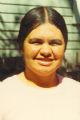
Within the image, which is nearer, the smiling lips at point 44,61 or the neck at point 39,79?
the smiling lips at point 44,61

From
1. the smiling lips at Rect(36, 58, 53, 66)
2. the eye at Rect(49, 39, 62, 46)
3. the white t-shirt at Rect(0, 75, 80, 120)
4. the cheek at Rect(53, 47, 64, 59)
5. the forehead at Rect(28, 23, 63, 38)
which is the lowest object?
the white t-shirt at Rect(0, 75, 80, 120)

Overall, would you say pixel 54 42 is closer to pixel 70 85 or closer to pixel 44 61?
pixel 44 61

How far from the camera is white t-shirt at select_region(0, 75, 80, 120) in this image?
92.4 inches

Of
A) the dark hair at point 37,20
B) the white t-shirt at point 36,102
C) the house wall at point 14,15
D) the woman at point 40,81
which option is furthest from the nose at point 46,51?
the house wall at point 14,15

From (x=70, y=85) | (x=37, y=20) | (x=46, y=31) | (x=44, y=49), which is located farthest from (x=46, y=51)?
(x=70, y=85)

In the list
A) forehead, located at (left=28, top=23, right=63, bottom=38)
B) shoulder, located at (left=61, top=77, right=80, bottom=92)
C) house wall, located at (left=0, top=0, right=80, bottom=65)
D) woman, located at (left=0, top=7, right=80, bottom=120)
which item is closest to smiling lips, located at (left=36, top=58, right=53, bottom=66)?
Answer: woman, located at (left=0, top=7, right=80, bottom=120)

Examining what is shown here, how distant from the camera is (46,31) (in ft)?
7.77

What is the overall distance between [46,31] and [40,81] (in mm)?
335

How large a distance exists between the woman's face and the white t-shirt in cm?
15

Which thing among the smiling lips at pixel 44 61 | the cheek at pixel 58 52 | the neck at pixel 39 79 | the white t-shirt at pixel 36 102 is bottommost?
the white t-shirt at pixel 36 102

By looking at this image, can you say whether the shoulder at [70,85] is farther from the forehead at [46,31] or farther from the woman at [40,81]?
the forehead at [46,31]

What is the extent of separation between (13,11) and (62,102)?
12.4 ft

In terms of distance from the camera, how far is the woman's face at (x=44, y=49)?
7.74 feet

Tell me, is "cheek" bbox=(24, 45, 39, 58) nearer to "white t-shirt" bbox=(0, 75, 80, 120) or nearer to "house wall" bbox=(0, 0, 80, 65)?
"white t-shirt" bbox=(0, 75, 80, 120)
